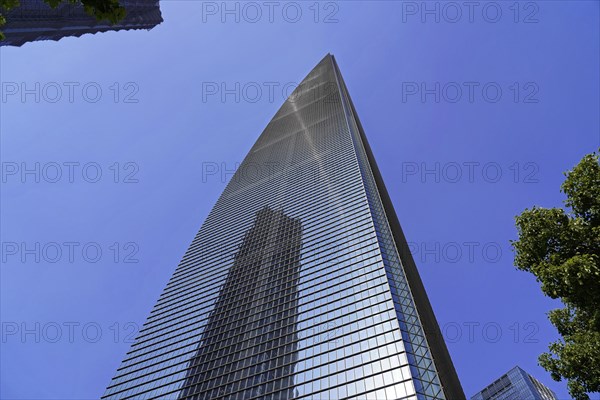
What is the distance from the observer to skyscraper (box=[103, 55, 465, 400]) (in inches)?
1720

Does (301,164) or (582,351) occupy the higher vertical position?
(301,164)

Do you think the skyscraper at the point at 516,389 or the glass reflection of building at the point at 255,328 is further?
the skyscraper at the point at 516,389

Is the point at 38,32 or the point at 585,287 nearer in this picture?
the point at 585,287

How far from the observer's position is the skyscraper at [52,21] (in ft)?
215

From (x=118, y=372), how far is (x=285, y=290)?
96.3 feet

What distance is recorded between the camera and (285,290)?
64.9 metres

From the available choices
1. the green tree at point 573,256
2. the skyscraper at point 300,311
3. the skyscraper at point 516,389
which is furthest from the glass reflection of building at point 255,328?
the skyscraper at point 516,389

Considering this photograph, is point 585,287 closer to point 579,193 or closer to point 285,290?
point 579,193

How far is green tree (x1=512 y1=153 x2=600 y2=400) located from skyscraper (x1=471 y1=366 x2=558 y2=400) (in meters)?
152

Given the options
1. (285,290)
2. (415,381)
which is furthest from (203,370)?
(415,381)

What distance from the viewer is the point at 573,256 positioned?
1392cm

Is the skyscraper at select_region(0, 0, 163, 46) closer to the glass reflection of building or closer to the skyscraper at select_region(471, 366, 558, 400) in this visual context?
the glass reflection of building

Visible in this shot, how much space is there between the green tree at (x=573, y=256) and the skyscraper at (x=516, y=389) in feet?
500

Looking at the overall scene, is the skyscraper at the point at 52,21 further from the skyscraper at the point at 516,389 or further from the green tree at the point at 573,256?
the skyscraper at the point at 516,389
